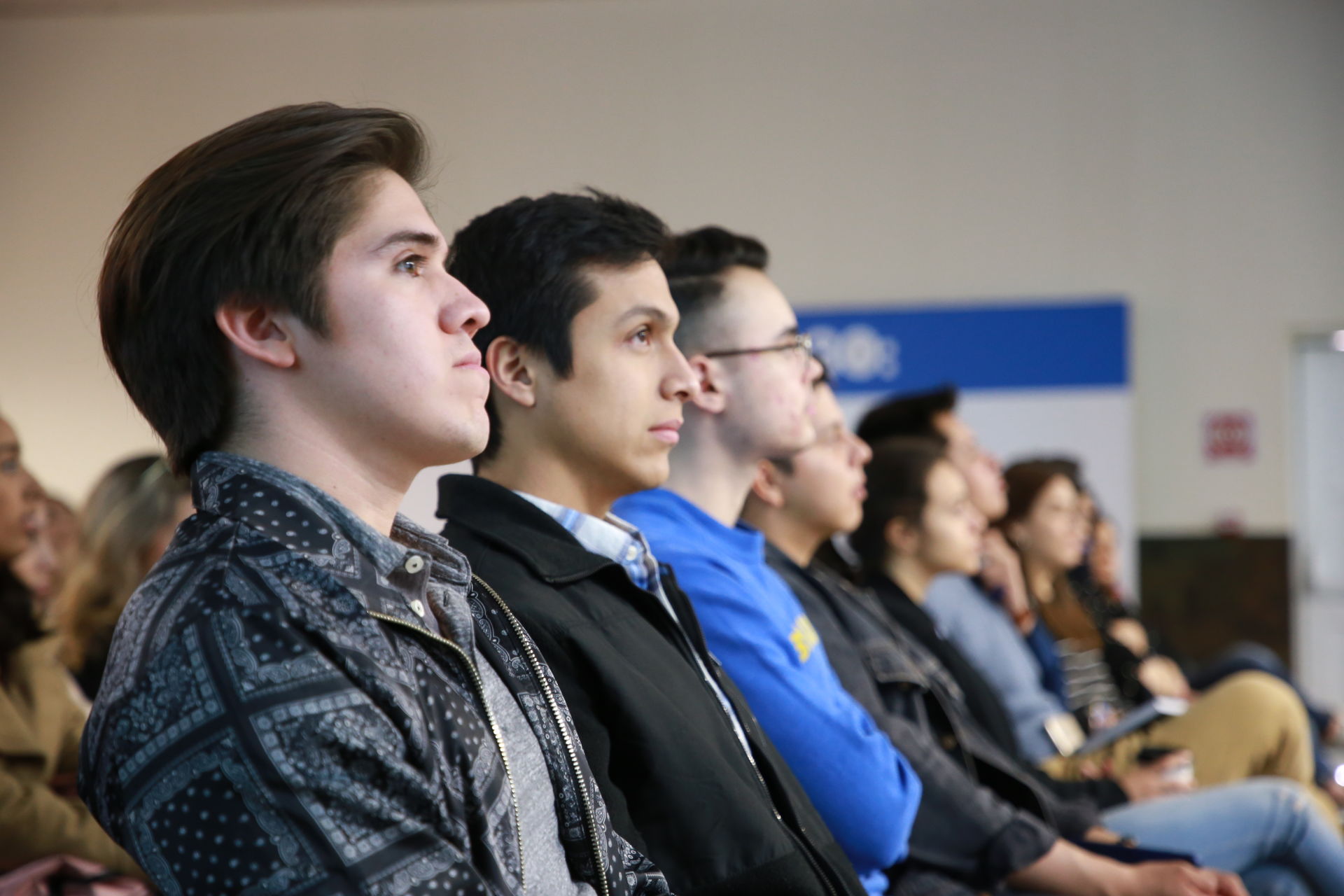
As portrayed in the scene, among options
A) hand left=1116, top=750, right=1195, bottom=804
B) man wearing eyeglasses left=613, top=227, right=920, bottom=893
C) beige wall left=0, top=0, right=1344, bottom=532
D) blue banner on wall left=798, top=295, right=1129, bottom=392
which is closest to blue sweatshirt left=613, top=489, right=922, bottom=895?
man wearing eyeglasses left=613, top=227, right=920, bottom=893

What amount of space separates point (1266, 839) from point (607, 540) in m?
1.61

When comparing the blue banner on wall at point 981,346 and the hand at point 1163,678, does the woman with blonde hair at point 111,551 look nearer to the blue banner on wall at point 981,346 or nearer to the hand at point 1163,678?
the hand at point 1163,678

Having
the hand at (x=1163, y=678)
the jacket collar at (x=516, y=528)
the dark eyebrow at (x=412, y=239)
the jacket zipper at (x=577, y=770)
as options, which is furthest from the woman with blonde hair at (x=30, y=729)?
the hand at (x=1163, y=678)

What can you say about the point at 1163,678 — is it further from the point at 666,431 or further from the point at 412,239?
the point at 412,239

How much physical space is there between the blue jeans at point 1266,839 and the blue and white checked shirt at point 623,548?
1.33 meters

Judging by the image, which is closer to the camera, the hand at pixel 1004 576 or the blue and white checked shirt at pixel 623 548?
the blue and white checked shirt at pixel 623 548

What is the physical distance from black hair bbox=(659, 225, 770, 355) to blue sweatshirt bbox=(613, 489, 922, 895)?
37 centimetres

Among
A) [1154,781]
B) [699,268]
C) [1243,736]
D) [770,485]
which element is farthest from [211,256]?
[1243,736]

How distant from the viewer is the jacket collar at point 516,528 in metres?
1.37

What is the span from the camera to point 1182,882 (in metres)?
2.00

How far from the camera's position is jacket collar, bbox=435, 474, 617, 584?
4.50 ft

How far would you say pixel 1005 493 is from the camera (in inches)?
175

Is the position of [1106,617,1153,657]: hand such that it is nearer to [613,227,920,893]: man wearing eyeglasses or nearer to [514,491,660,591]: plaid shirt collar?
[613,227,920,893]: man wearing eyeglasses

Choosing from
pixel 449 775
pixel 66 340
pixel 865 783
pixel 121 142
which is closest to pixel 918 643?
pixel 865 783
